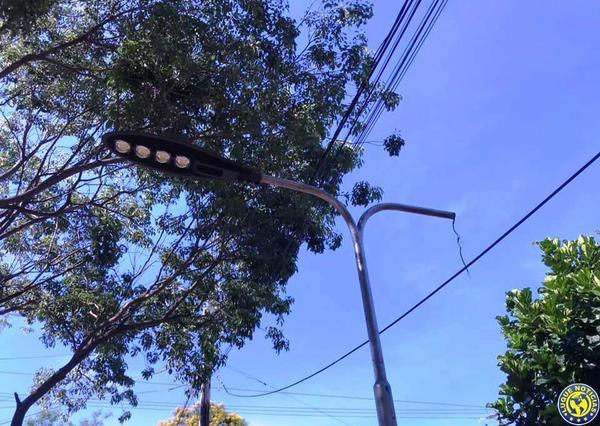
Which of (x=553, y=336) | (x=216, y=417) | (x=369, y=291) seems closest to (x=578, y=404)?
(x=553, y=336)

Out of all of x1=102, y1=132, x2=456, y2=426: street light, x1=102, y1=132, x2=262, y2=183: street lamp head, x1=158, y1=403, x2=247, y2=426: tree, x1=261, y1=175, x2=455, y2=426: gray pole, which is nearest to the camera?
x1=261, y1=175, x2=455, y2=426: gray pole

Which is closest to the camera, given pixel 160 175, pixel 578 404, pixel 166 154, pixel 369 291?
pixel 578 404

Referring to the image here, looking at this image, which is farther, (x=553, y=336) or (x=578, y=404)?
(x=553, y=336)

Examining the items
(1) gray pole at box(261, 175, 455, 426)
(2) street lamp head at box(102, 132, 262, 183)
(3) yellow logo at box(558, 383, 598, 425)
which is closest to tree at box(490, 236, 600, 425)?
(3) yellow logo at box(558, 383, 598, 425)

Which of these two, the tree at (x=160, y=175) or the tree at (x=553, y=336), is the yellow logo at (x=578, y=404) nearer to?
the tree at (x=553, y=336)

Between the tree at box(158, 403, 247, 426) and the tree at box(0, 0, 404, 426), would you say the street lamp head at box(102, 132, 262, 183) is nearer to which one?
the tree at box(0, 0, 404, 426)

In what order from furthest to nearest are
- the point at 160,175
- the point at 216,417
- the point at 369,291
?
the point at 216,417 < the point at 160,175 < the point at 369,291

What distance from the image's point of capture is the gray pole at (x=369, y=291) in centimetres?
604

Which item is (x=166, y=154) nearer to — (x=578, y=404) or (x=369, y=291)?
(x=369, y=291)

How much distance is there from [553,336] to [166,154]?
448cm

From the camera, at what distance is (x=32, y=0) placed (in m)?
7.72

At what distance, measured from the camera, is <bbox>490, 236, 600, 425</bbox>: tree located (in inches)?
254

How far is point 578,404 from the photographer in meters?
6.27

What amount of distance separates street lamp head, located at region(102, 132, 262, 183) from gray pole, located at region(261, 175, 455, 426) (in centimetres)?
71
